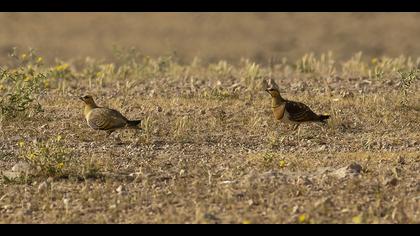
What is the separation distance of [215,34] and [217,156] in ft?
56.8

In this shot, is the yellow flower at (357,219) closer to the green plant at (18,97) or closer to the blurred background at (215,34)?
the green plant at (18,97)

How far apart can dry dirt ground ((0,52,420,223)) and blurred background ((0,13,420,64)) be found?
999cm

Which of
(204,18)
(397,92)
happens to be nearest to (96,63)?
(397,92)

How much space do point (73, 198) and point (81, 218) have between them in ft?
2.17

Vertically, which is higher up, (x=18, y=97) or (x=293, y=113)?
(x=18, y=97)

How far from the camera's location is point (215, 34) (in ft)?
93.1

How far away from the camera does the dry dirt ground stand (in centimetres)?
897

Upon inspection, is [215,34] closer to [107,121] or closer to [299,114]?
[299,114]

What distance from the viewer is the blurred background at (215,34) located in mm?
26234

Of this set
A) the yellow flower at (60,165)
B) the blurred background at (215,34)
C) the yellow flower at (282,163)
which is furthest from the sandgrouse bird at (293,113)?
the blurred background at (215,34)

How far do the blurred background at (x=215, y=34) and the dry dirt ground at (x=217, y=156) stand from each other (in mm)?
9991

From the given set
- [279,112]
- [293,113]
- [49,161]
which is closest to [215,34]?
[279,112]

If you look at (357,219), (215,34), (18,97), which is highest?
(215,34)
